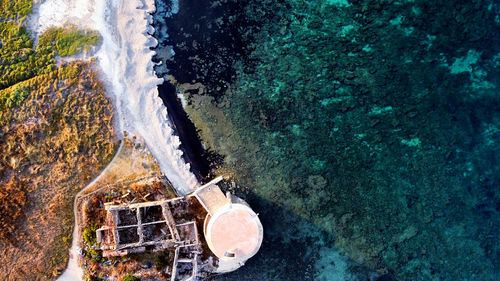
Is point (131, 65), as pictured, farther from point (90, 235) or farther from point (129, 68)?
point (90, 235)

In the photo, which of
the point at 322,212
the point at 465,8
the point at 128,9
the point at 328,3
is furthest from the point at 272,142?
the point at 465,8

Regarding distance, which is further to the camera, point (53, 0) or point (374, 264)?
point (374, 264)

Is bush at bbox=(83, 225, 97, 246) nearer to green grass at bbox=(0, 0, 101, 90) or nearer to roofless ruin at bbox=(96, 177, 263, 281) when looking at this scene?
roofless ruin at bbox=(96, 177, 263, 281)

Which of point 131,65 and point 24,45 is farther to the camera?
point 131,65

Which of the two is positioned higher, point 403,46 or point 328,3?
point 328,3

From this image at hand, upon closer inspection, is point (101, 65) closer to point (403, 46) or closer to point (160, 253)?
point (160, 253)

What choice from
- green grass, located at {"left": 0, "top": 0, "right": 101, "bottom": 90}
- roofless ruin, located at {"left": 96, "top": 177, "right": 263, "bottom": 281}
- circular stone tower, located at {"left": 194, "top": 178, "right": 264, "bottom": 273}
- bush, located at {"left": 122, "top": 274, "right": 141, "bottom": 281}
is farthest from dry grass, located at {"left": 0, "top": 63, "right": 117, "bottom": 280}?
circular stone tower, located at {"left": 194, "top": 178, "right": 264, "bottom": 273}

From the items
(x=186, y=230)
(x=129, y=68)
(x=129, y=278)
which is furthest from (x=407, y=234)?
(x=129, y=68)
